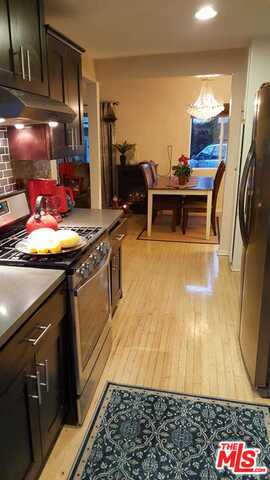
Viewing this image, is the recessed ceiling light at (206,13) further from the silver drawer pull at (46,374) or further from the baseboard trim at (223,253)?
the baseboard trim at (223,253)

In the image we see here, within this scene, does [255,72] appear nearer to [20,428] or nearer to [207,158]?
[20,428]

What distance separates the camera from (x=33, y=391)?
135cm

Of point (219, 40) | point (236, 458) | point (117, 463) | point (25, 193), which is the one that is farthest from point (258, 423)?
point (219, 40)

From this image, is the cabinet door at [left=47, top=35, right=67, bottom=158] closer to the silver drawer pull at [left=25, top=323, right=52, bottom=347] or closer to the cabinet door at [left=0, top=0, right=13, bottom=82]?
the cabinet door at [left=0, top=0, right=13, bottom=82]

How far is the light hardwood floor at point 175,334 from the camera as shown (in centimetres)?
214

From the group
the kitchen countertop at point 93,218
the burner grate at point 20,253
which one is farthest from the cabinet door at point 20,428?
the kitchen countertop at point 93,218

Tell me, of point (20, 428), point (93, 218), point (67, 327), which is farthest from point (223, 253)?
point (20, 428)

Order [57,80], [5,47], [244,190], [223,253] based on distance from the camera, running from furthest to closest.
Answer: [223,253], [57,80], [244,190], [5,47]

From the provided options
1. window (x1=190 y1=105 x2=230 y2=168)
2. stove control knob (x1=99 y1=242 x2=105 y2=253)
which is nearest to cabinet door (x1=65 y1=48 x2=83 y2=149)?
stove control knob (x1=99 y1=242 x2=105 y2=253)

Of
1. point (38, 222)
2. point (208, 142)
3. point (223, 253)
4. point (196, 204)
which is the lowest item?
point (223, 253)

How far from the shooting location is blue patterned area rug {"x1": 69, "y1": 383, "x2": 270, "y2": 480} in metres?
1.59

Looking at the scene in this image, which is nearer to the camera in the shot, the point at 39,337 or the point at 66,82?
the point at 39,337

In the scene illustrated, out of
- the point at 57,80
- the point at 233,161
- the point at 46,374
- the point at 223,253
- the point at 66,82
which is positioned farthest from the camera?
the point at 223,253

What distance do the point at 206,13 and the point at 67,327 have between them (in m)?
2.42
